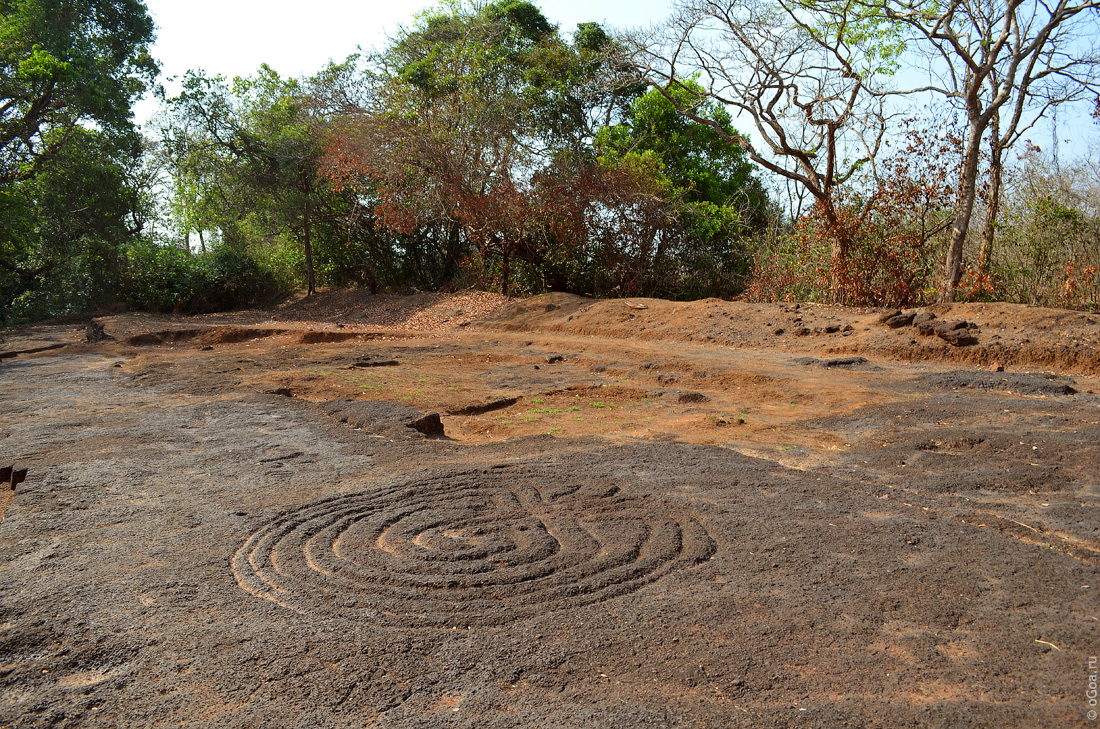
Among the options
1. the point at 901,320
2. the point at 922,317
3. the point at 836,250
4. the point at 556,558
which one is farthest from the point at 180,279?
the point at 556,558

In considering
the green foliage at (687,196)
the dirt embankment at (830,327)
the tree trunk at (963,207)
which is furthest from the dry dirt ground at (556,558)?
the green foliage at (687,196)

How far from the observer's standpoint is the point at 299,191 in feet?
62.8

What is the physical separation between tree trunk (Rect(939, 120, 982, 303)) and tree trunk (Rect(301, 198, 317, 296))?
584 inches

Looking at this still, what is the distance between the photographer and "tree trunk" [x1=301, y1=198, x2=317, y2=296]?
761 inches

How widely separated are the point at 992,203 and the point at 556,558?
36.4 feet

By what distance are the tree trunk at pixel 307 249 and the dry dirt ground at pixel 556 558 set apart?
12.7m

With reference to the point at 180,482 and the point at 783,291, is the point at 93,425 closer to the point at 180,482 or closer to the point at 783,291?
the point at 180,482

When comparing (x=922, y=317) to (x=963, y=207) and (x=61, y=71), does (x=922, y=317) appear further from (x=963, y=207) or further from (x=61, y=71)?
(x=61, y=71)

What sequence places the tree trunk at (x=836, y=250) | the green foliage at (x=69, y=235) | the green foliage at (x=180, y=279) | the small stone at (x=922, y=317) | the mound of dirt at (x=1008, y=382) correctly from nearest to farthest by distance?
the mound of dirt at (x=1008, y=382) → the small stone at (x=922, y=317) → the tree trunk at (x=836, y=250) → the green foliage at (x=69, y=235) → the green foliage at (x=180, y=279)

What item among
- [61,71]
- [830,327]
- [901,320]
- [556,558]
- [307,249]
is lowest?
[556,558]

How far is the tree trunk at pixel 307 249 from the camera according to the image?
63.4ft

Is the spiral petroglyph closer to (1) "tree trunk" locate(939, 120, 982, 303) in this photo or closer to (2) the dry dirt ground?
(2) the dry dirt ground

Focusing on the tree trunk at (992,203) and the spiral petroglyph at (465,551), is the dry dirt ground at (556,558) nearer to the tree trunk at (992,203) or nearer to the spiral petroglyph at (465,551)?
the spiral petroglyph at (465,551)

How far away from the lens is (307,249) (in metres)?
20.0
